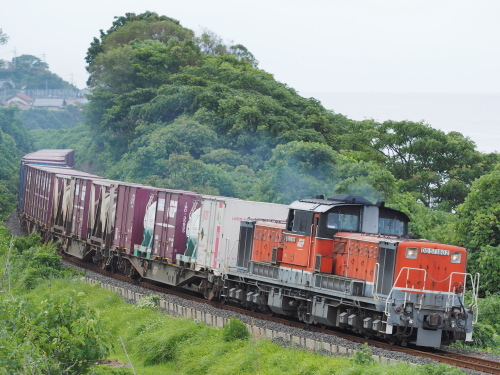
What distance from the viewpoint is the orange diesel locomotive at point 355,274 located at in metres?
13.1

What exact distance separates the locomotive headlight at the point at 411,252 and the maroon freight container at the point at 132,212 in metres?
10.6

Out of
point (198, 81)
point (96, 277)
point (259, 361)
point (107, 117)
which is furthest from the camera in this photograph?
point (107, 117)

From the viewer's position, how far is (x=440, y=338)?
516 inches

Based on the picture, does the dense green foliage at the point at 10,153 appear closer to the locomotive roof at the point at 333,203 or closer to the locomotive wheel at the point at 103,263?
the locomotive wheel at the point at 103,263

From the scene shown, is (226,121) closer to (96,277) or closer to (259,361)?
(96,277)

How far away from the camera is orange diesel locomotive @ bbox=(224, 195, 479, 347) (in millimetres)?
13125

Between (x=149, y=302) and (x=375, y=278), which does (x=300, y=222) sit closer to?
(x=375, y=278)

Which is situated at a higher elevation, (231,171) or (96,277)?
(231,171)

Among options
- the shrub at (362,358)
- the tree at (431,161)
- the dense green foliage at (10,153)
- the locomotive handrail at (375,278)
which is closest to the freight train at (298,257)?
the locomotive handrail at (375,278)

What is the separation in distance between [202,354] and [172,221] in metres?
7.66

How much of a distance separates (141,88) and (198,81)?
24.6 feet

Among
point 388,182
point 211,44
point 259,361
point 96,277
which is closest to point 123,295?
point 96,277


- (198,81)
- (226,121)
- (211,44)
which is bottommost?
(226,121)

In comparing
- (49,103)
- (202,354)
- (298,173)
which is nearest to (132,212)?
(202,354)
